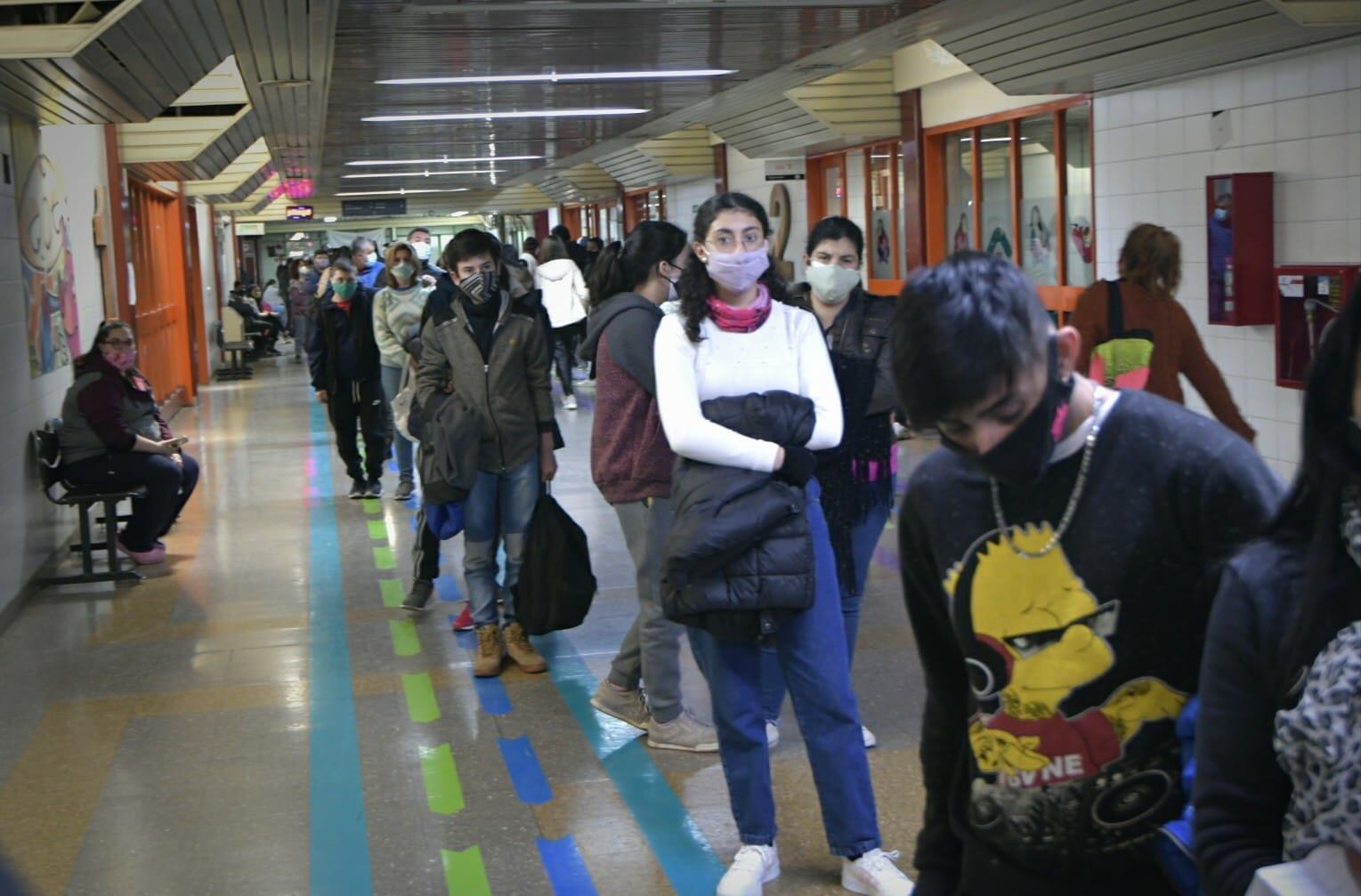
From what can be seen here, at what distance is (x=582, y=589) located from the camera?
6.14 m

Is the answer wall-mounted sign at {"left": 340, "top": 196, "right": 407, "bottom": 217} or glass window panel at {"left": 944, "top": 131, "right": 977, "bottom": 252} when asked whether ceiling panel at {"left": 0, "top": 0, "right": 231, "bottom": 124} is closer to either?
glass window panel at {"left": 944, "top": 131, "right": 977, "bottom": 252}

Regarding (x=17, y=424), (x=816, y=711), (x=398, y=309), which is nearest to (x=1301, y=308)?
(x=398, y=309)

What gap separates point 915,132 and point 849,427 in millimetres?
11098

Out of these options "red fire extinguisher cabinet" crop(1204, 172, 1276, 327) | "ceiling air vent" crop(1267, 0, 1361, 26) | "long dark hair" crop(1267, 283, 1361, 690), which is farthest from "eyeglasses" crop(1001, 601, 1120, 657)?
"red fire extinguisher cabinet" crop(1204, 172, 1276, 327)

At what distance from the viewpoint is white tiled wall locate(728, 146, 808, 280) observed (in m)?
19.5

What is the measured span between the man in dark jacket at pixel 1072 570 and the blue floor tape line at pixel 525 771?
3.10m

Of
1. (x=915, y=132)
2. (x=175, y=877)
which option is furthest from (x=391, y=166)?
(x=175, y=877)

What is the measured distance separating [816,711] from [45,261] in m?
7.38

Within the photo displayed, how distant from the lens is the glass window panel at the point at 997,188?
13875 millimetres

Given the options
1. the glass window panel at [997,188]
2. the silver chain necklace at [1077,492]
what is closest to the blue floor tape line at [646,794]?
the silver chain necklace at [1077,492]

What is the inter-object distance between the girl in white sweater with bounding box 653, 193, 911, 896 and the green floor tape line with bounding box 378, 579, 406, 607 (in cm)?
400

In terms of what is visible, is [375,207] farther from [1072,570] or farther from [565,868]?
[1072,570]

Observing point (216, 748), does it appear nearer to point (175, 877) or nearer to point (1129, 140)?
point (175, 877)

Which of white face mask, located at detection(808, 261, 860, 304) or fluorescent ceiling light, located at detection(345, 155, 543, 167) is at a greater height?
fluorescent ceiling light, located at detection(345, 155, 543, 167)
